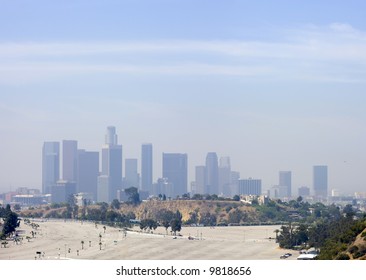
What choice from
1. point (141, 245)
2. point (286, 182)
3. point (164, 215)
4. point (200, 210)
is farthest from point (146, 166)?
point (141, 245)

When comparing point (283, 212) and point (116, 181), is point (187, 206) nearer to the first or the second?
point (283, 212)

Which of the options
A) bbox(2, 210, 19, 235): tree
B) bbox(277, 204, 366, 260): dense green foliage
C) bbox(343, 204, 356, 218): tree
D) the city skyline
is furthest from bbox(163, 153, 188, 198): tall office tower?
bbox(2, 210, 19, 235): tree

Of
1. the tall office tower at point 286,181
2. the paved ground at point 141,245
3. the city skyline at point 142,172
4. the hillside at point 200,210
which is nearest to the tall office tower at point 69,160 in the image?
the city skyline at point 142,172

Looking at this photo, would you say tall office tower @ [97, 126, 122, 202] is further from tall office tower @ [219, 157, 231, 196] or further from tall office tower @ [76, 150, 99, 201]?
tall office tower @ [219, 157, 231, 196]

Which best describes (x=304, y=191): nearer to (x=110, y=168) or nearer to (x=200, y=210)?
(x=110, y=168)
